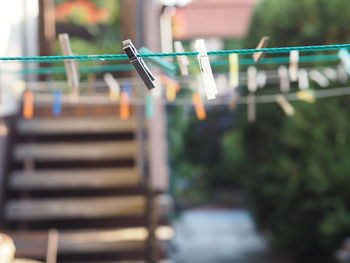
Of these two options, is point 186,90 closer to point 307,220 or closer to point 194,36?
point 194,36

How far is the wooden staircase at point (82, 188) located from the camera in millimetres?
4996

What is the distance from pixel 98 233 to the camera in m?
5.16

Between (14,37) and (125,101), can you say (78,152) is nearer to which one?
(125,101)

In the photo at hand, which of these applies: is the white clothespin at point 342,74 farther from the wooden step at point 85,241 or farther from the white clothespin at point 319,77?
the wooden step at point 85,241

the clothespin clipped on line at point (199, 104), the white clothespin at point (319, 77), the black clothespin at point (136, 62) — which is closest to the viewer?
the black clothespin at point (136, 62)

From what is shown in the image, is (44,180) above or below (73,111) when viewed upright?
below

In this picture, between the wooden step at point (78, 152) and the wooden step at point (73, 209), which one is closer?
the wooden step at point (73, 209)

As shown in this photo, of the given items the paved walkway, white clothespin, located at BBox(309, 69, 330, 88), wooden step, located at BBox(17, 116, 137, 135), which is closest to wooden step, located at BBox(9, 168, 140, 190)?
wooden step, located at BBox(17, 116, 137, 135)

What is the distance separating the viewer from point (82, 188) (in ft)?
19.4

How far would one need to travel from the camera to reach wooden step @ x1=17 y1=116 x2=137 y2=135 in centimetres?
608

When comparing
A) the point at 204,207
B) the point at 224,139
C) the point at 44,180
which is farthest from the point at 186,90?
the point at 44,180

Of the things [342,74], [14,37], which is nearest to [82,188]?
[14,37]

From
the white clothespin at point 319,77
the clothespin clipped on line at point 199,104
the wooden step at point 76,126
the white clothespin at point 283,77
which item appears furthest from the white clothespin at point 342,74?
the wooden step at point 76,126

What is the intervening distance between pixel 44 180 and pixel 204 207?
8533 millimetres
